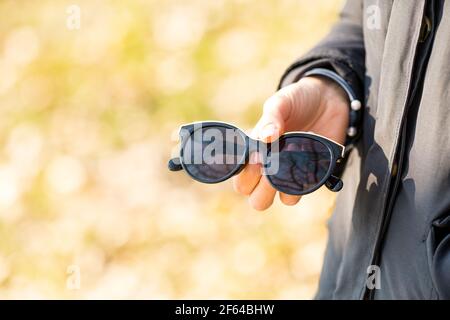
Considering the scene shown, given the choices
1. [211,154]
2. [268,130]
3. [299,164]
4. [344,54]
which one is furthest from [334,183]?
[344,54]

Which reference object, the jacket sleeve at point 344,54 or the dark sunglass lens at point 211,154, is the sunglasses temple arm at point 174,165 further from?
the jacket sleeve at point 344,54

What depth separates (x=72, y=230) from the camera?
3.13 m

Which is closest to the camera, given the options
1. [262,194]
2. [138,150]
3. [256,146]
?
[256,146]

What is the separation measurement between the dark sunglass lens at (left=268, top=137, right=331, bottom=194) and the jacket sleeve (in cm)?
27

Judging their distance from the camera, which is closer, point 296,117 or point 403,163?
point 403,163

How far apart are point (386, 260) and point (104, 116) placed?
2.65 meters

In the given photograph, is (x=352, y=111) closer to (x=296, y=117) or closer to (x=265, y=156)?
(x=296, y=117)

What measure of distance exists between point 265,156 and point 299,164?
0.09 m

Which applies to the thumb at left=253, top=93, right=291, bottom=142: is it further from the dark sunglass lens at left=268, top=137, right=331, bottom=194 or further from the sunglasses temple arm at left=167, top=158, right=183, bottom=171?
the sunglasses temple arm at left=167, top=158, right=183, bottom=171

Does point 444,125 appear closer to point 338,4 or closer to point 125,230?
point 125,230

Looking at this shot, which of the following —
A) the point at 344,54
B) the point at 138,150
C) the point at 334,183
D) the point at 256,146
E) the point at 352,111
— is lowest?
the point at 334,183

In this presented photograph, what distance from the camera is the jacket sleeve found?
162 cm

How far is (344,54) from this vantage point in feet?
5.36

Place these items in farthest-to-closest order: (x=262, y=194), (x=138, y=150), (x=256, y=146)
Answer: (x=138, y=150)
(x=262, y=194)
(x=256, y=146)
